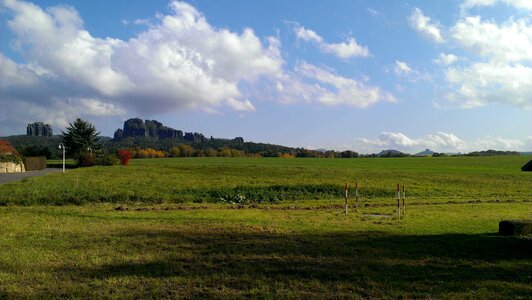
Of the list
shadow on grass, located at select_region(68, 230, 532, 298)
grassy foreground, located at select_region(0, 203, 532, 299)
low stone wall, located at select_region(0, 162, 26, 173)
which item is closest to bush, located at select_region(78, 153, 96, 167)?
low stone wall, located at select_region(0, 162, 26, 173)

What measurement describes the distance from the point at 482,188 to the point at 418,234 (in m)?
26.3

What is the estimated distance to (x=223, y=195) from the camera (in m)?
28.0

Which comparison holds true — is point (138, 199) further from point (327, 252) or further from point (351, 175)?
point (351, 175)

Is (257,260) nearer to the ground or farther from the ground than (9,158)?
nearer to the ground

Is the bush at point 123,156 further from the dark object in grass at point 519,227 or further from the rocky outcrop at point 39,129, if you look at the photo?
the rocky outcrop at point 39,129

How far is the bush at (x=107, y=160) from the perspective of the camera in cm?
6675

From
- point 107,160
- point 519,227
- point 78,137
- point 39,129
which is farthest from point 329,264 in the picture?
point 39,129

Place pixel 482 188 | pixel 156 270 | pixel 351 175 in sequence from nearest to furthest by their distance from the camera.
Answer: pixel 156 270 < pixel 482 188 < pixel 351 175

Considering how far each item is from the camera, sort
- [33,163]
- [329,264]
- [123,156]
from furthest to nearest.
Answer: [123,156]
[33,163]
[329,264]

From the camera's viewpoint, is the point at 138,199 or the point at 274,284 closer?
the point at 274,284

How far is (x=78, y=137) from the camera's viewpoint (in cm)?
7956

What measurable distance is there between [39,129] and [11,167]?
474 feet

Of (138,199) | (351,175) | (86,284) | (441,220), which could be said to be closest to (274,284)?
(86,284)

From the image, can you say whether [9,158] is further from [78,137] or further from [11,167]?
[78,137]
